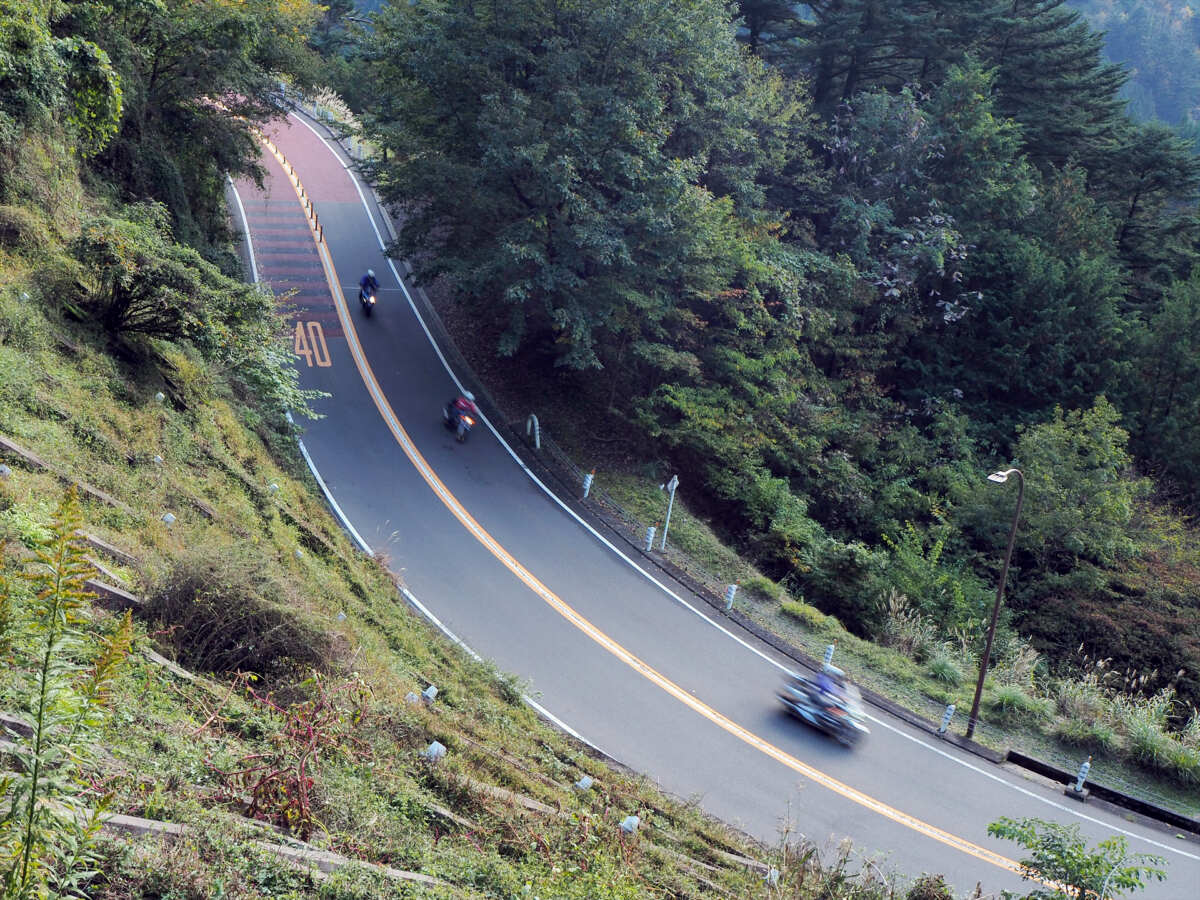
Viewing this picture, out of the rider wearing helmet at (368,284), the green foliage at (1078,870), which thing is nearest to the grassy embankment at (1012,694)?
the green foliage at (1078,870)

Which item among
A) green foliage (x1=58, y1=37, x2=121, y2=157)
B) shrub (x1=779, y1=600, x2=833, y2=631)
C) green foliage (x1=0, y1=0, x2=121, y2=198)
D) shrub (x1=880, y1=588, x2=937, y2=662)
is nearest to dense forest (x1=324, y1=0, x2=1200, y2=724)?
shrub (x1=880, y1=588, x2=937, y2=662)

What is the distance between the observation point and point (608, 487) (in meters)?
23.4

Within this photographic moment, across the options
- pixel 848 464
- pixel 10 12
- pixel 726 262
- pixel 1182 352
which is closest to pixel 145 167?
pixel 10 12

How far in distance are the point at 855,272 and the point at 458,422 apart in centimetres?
1476

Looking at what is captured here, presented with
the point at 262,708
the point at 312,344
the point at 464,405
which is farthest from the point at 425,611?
the point at 312,344

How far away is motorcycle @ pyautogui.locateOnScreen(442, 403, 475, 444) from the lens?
2362 centimetres

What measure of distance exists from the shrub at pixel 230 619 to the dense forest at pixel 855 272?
14.7m

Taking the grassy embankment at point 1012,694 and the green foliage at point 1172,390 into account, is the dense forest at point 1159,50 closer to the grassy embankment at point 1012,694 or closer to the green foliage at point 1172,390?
the green foliage at point 1172,390

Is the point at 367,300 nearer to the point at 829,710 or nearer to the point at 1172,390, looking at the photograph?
the point at 829,710

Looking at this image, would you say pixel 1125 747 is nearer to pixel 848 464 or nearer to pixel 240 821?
pixel 848 464

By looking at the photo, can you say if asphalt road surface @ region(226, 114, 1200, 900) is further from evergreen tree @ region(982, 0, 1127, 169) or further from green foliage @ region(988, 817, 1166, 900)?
evergreen tree @ region(982, 0, 1127, 169)

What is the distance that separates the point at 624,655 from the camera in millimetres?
17203

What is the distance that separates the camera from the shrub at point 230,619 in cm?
867

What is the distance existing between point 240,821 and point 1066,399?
31.3m
